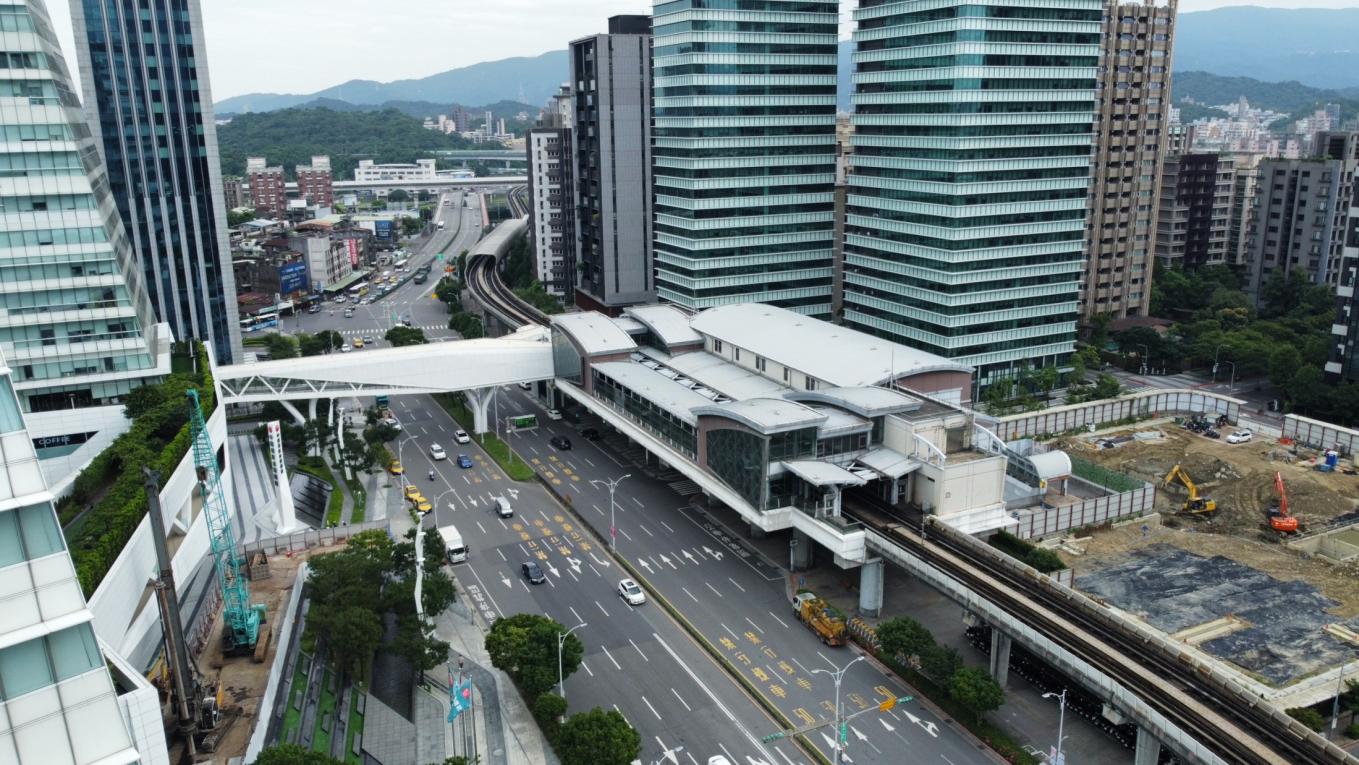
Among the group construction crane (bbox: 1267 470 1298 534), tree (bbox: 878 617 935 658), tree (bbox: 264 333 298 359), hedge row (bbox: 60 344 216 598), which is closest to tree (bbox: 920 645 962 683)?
tree (bbox: 878 617 935 658)

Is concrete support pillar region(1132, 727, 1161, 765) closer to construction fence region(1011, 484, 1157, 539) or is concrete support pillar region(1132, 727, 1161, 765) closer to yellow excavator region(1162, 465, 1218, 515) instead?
construction fence region(1011, 484, 1157, 539)

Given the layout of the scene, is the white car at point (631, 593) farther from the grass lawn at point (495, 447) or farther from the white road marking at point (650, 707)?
the grass lawn at point (495, 447)

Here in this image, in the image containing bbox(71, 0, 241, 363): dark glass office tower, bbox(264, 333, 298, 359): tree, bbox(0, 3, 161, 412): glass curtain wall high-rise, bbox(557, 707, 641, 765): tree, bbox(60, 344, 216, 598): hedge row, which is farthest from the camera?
bbox(264, 333, 298, 359): tree

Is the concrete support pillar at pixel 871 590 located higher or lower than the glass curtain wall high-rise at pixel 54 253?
Result: lower

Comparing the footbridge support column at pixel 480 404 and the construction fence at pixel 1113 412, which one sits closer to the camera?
the construction fence at pixel 1113 412

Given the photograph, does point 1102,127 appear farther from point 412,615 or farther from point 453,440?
point 412,615

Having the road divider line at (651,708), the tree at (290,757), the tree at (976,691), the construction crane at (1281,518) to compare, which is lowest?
the road divider line at (651,708)

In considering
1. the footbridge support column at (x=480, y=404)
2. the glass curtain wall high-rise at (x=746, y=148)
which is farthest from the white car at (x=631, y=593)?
the glass curtain wall high-rise at (x=746, y=148)
